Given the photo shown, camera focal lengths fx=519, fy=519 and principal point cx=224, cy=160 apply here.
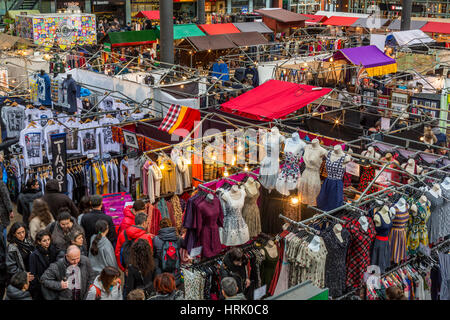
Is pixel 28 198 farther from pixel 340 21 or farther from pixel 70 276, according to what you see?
pixel 340 21

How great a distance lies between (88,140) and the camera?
8617 millimetres

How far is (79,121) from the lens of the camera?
29.9ft

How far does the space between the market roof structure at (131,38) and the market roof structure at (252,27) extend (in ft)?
12.1

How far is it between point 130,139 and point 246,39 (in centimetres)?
1227

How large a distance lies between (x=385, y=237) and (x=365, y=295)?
0.64 m

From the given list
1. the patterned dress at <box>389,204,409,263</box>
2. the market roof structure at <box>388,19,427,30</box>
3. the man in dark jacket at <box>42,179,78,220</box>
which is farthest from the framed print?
the market roof structure at <box>388,19,427,30</box>

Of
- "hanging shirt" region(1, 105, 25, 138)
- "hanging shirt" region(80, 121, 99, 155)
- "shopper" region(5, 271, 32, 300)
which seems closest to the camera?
"shopper" region(5, 271, 32, 300)

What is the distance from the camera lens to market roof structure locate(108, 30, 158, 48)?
19625 mm

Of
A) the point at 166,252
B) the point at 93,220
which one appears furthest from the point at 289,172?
the point at 93,220

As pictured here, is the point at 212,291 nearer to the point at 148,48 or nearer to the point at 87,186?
the point at 87,186

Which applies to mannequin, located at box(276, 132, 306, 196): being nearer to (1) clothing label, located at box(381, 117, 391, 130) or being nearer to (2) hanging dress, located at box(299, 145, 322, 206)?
(2) hanging dress, located at box(299, 145, 322, 206)

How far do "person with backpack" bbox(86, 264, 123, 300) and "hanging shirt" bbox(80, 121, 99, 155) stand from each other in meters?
4.21

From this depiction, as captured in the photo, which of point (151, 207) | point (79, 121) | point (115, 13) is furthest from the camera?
point (115, 13)

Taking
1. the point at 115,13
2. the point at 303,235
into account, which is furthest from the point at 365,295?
the point at 115,13
